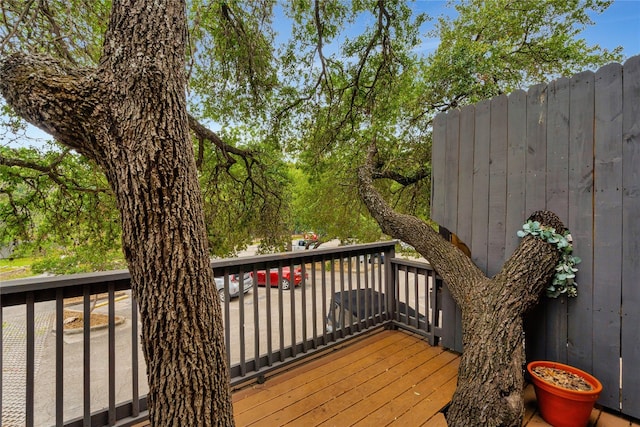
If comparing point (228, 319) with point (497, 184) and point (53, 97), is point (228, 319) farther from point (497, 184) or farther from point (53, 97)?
point (497, 184)

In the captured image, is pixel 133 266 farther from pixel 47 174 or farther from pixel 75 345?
pixel 75 345

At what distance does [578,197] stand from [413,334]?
6.40 ft

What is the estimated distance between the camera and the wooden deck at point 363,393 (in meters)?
1.80

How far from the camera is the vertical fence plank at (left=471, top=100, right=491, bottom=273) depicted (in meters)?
2.35

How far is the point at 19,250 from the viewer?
4.29 meters

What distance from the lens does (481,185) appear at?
93.7 inches

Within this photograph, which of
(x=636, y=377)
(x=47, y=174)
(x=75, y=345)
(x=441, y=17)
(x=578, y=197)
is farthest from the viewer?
(x=75, y=345)

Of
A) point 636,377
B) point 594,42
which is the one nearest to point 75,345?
point 636,377

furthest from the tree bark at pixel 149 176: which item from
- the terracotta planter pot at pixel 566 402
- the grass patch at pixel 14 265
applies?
the grass patch at pixel 14 265

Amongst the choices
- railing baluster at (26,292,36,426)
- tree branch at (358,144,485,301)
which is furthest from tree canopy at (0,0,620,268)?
railing baluster at (26,292,36,426)

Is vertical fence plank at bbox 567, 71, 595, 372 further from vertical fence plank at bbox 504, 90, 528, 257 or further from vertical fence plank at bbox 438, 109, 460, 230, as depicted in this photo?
vertical fence plank at bbox 438, 109, 460, 230

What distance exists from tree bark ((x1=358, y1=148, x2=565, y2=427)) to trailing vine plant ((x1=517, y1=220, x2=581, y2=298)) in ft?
0.13

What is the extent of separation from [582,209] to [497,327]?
0.96 m

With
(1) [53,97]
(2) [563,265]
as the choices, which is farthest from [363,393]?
(1) [53,97]
